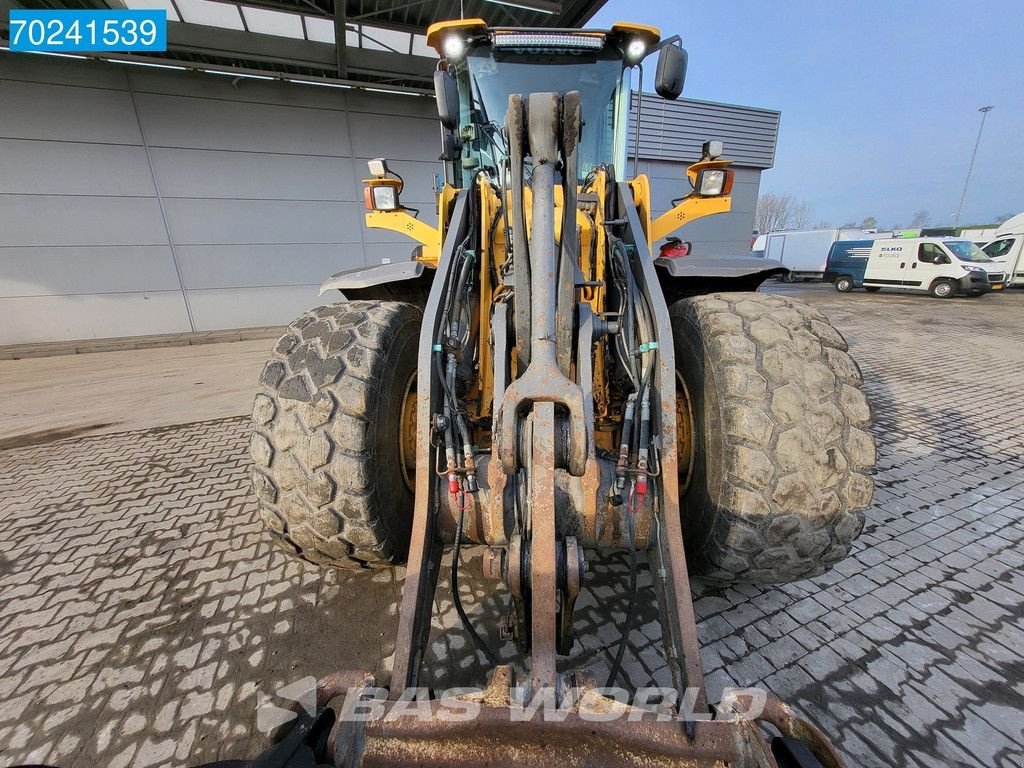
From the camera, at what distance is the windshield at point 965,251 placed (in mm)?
15734

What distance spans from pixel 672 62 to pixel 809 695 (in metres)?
3.42

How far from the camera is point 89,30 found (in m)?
7.58

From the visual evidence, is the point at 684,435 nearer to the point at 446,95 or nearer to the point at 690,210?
the point at 690,210

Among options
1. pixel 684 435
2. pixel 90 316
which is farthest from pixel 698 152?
pixel 90 316

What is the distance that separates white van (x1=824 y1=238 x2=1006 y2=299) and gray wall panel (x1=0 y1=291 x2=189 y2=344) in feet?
75.9

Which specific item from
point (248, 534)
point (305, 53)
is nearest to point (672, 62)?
point (248, 534)

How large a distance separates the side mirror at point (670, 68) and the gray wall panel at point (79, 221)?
11.5 metres

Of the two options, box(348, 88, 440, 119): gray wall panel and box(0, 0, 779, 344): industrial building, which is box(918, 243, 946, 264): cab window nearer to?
box(0, 0, 779, 344): industrial building

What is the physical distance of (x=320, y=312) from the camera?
7.54 feet

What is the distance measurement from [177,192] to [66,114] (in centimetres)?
218

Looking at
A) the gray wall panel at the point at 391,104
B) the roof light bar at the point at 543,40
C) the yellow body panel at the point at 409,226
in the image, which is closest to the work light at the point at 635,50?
the roof light bar at the point at 543,40

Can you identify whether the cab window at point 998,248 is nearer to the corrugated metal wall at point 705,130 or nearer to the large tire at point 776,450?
the corrugated metal wall at point 705,130

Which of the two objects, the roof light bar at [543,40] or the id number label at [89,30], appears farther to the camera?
the id number label at [89,30]

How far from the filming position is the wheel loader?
118 centimetres
